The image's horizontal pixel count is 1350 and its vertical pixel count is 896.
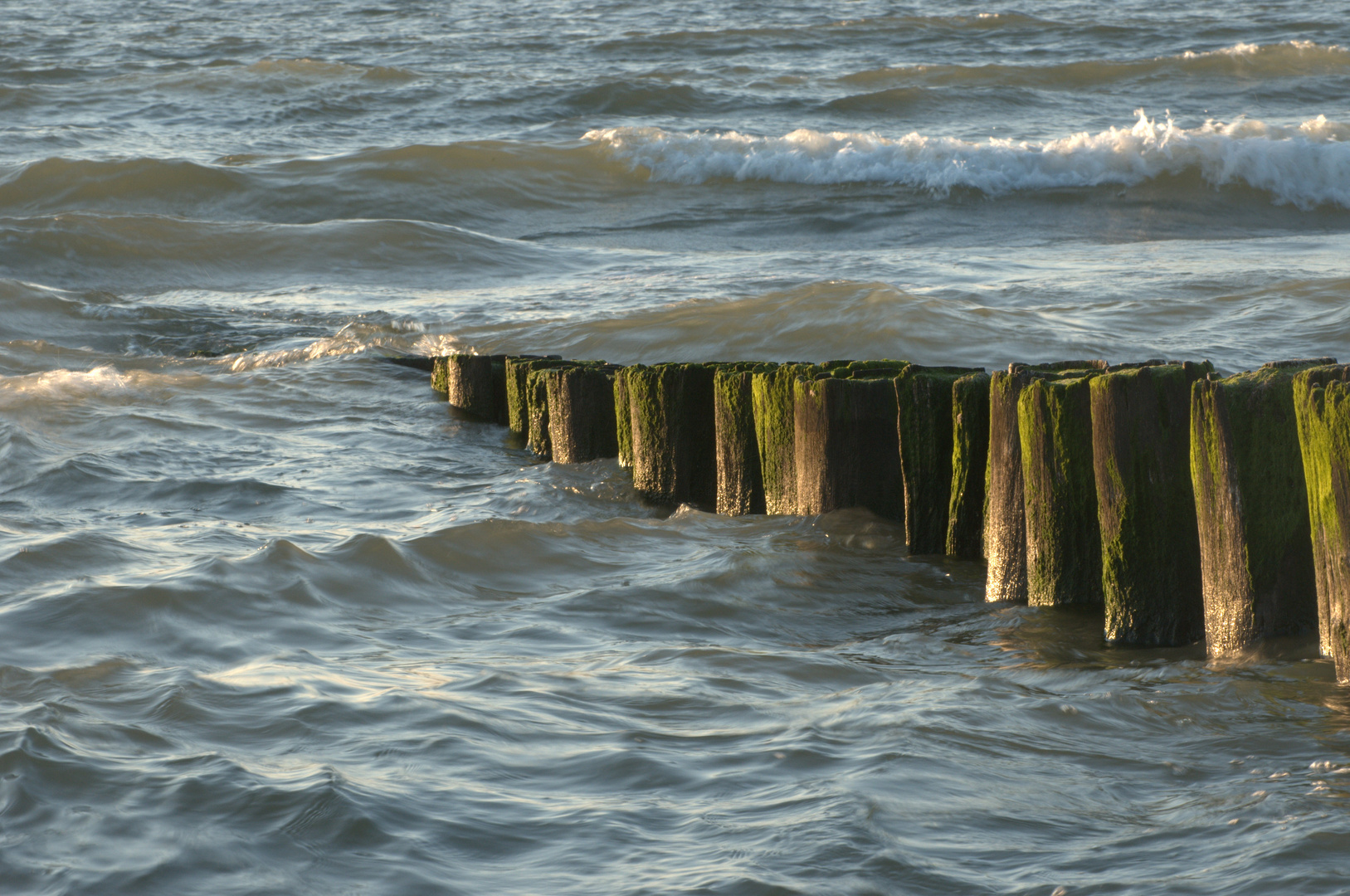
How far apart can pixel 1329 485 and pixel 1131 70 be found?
23.5 meters

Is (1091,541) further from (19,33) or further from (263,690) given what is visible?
(19,33)

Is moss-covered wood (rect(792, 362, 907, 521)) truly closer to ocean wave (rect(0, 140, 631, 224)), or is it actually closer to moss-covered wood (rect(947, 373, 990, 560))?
moss-covered wood (rect(947, 373, 990, 560))

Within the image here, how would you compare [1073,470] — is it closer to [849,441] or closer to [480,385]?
[849,441]

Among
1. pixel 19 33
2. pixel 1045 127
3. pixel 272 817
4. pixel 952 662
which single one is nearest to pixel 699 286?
pixel 952 662

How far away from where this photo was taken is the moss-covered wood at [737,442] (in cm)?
536

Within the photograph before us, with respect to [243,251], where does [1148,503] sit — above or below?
below

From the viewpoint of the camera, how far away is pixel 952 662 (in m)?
3.90

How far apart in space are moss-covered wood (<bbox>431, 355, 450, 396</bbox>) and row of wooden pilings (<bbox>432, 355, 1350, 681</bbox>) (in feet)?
7.57

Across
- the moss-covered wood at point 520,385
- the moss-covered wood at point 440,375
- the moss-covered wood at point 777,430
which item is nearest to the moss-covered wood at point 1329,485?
the moss-covered wood at point 777,430

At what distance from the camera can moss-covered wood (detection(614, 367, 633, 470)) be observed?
6035 mm

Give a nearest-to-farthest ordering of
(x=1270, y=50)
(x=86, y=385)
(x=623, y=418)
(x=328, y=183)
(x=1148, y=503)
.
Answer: (x=1148, y=503)
(x=623, y=418)
(x=86, y=385)
(x=328, y=183)
(x=1270, y=50)

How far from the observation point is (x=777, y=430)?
518 centimetres

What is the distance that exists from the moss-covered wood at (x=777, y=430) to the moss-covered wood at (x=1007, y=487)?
2.95ft

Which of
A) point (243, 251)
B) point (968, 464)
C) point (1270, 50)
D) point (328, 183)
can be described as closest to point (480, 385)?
point (968, 464)
